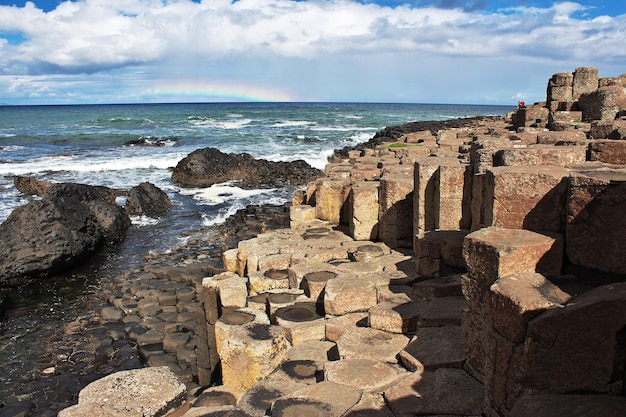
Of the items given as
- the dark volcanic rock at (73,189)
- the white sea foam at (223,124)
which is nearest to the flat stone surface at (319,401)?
the dark volcanic rock at (73,189)

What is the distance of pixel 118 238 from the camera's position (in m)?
15.2

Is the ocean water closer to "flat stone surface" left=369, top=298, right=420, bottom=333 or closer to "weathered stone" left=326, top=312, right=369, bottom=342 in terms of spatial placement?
"weathered stone" left=326, top=312, right=369, bottom=342

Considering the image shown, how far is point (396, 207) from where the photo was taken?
819 cm

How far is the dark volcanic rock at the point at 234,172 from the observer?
78.4 feet

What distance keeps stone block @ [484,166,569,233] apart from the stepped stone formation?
0.04 feet

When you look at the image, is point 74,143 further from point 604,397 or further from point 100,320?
point 604,397

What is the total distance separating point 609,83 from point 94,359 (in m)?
20.3

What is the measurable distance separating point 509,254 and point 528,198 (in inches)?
33.1

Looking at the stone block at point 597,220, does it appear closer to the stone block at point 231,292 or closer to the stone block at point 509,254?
the stone block at point 509,254

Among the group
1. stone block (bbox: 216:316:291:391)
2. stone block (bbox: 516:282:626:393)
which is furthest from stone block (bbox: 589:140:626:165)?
stone block (bbox: 216:316:291:391)

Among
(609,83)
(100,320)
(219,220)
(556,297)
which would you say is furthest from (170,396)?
(609,83)

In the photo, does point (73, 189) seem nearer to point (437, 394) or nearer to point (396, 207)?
point (396, 207)

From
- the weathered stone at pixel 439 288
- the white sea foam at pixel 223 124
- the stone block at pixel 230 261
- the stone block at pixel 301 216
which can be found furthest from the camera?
the white sea foam at pixel 223 124

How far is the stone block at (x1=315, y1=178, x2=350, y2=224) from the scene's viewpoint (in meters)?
9.92
